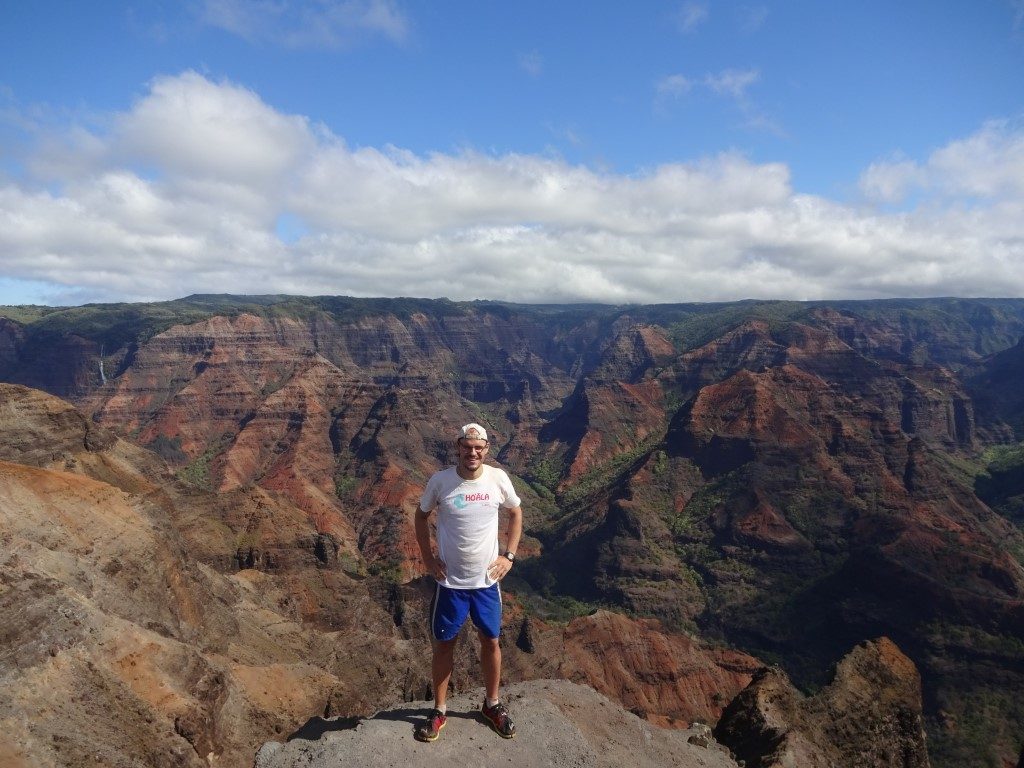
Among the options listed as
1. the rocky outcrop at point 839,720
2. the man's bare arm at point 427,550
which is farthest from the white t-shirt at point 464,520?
the rocky outcrop at point 839,720

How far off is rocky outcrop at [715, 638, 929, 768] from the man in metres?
9.86

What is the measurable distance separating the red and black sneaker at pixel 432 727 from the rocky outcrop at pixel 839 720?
9734mm

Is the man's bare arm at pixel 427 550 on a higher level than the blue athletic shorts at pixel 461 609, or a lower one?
higher

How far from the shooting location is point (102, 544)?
3011 centimetres

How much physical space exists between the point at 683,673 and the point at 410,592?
26.6 meters

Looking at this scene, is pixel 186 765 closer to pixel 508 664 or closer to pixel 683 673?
pixel 508 664

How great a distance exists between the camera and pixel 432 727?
9.95 m

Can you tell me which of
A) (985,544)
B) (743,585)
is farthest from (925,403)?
(743,585)

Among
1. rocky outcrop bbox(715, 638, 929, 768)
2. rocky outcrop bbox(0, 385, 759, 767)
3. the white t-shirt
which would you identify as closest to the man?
the white t-shirt

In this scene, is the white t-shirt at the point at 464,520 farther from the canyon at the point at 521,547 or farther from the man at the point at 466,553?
the canyon at the point at 521,547

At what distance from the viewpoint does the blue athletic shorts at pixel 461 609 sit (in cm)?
998

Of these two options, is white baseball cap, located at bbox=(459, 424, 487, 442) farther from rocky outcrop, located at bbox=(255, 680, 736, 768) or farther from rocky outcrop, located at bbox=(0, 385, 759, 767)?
rocky outcrop, located at bbox=(0, 385, 759, 767)

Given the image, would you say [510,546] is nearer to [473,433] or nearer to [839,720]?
[473,433]

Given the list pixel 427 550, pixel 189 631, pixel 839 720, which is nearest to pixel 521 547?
pixel 189 631
